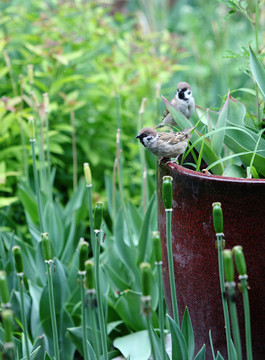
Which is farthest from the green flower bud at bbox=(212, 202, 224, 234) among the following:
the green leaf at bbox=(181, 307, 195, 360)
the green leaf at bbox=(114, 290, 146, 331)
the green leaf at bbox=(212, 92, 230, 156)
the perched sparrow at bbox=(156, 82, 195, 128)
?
the perched sparrow at bbox=(156, 82, 195, 128)

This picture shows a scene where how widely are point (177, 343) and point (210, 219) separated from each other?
14.5 inches

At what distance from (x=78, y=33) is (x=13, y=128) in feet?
3.45

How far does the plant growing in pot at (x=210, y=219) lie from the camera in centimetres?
143

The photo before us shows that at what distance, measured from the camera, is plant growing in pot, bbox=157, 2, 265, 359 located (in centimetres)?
143

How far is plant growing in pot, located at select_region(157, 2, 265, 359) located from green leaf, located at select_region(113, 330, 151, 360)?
8.9 inches

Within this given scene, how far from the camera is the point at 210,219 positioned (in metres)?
1.48

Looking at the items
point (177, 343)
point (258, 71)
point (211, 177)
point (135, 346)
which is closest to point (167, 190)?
point (211, 177)

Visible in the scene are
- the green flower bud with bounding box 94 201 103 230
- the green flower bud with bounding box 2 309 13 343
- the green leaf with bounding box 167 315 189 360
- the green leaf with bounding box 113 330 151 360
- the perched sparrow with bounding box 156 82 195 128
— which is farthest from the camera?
the perched sparrow with bounding box 156 82 195 128

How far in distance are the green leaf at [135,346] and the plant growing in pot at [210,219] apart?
0.74 ft

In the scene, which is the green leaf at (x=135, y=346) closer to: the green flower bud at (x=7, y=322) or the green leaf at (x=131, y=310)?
the green leaf at (x=131, y=310)

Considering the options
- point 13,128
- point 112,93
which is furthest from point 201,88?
point 13,128

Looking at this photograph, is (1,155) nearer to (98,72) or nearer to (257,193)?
(98,72)

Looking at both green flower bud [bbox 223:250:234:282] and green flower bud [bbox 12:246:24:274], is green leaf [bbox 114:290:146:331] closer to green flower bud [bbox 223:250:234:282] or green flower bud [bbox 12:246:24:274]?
green flower bud [bbox 12:246:24:274]

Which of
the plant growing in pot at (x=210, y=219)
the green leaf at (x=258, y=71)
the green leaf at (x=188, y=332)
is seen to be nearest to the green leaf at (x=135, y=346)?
the plant growing in pot at (x=210, y=219)
